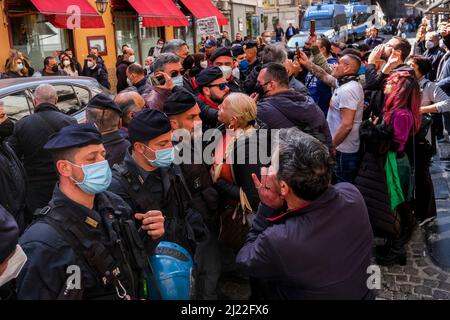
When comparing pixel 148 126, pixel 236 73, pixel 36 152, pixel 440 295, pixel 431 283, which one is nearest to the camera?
pixel 148 126

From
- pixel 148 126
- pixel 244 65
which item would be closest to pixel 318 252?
pixel 148 126

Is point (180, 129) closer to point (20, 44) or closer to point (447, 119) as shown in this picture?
point (447, 119)

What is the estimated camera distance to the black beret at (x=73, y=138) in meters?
2.47

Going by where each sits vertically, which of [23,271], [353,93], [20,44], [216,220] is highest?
[20,44]

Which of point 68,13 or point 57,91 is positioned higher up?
point 68,13

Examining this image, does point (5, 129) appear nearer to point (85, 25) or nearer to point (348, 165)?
point (348, 165)

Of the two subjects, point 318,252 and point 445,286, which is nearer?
point 318,252

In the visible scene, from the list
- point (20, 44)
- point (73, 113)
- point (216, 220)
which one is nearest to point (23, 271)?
point (216, 220)

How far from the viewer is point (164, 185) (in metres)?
3.12

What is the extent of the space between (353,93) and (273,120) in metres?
1.17

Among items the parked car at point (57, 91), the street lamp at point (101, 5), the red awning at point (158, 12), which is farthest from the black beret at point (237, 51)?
the red awning at point (158, 12)

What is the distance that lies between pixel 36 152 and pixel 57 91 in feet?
6.63

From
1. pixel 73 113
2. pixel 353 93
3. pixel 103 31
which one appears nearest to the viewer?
pixel 353 93

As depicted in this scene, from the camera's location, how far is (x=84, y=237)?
2.23m
